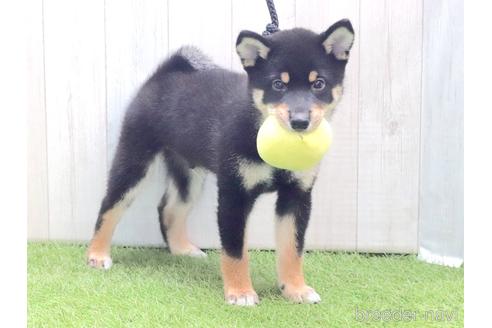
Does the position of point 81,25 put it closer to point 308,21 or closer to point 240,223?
point 308,21

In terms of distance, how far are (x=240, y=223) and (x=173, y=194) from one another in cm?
80

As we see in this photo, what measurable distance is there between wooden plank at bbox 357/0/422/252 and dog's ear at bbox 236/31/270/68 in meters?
0.98

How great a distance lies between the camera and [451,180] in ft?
9.69

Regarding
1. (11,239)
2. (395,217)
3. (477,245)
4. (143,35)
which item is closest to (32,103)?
(143,35)

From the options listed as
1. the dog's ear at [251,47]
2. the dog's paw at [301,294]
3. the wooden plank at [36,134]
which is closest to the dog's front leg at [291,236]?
the dog's paw at [301,294]

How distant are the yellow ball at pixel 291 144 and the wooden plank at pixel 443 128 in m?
1.02

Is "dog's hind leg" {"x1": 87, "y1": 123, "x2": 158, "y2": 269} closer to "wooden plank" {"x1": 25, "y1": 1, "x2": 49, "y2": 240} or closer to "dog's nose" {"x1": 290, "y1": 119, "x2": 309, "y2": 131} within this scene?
"wooden plank" {"x1": 25, "y1": 1, "x2": 49, "y2": 240}

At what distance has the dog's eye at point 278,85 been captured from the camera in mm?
2192

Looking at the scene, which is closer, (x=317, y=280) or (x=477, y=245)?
(x=477, y=245)

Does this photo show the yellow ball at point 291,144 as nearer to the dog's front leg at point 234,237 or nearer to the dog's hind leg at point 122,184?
the dog's front leg at point 234,237

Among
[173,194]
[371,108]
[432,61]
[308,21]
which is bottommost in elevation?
[173,194]

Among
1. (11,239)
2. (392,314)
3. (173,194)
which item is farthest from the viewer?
(173,194)

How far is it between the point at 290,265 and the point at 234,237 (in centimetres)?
27

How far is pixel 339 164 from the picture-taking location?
3.14 m
